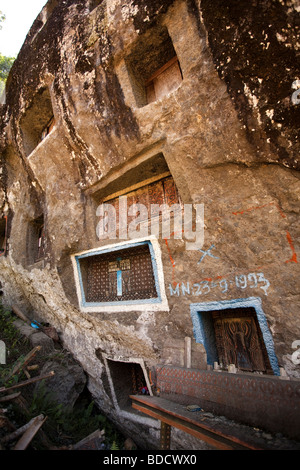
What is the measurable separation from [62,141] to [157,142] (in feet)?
7.95

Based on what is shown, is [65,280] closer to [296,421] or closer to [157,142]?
[157,142]

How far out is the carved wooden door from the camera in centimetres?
364

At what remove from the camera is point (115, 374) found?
5.26 meters

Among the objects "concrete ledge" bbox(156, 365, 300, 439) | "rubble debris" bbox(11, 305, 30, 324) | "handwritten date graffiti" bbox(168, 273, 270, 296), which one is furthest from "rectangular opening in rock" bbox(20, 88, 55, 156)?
"concrete ledge" bbox(156, 365, 300, 439)

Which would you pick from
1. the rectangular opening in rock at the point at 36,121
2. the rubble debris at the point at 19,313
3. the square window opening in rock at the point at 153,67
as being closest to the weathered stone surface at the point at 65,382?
the rubble debris at the point at 19,313

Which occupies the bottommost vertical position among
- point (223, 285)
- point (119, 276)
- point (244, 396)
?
point (244, 396)

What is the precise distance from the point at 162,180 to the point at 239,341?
332 cm

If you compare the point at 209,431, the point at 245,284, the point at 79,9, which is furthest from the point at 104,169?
the point at 209,431

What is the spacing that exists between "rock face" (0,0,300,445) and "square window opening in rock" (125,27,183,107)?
0.10ft

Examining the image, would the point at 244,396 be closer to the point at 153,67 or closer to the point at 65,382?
the point at 65,382

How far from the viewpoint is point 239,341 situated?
12.5 ft

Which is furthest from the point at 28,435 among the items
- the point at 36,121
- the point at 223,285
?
the point at 36,121

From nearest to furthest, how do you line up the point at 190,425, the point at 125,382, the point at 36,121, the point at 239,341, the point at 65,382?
the point at 190,425 < the point at 239,341 < the point at 65,382 < the point at 125,382 < the point at 36,121

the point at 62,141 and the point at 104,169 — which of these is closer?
the point at 104,169
